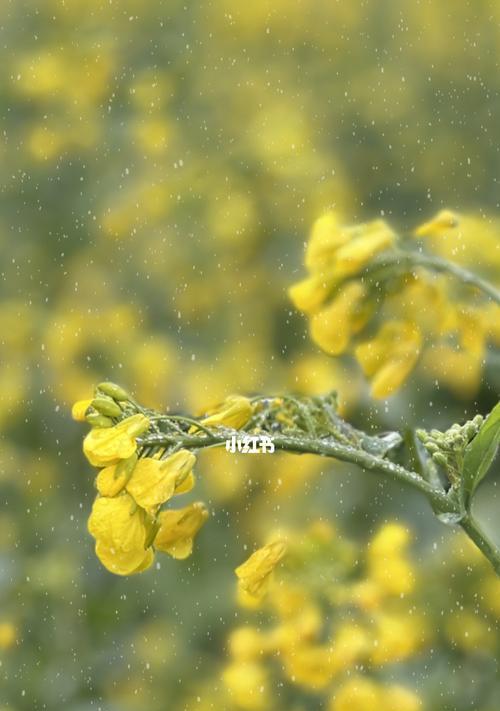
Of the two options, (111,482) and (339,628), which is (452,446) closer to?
(111,482)

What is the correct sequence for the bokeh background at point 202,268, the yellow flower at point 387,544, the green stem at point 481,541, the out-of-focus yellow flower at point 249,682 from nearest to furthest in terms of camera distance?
the green stem at point 481,541 < the yellow flower at point 387,544 < the out-of-focus yellow flower at point 249,682 < the bokeh background at point 202,268

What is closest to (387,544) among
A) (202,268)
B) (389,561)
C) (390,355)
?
(389,561)

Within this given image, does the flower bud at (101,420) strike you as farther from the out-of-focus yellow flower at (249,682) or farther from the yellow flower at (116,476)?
the out-of-focus yellow flower at (249,682)

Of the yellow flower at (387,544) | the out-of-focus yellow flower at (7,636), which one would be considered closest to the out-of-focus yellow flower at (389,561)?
the yellow flower at (387,544)

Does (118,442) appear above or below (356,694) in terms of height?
above

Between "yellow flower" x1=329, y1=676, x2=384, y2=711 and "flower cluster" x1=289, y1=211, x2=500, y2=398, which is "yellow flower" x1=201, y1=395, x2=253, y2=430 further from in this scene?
"yellow flower" x1=329, y1=676, x2=384, y2=711

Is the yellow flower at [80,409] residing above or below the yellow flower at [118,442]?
below

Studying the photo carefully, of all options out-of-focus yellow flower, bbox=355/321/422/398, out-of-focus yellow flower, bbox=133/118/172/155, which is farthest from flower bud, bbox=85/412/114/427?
out-of-focus yellow flower, bbox=133/118/172/155

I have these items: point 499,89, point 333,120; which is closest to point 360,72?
point 333,120
